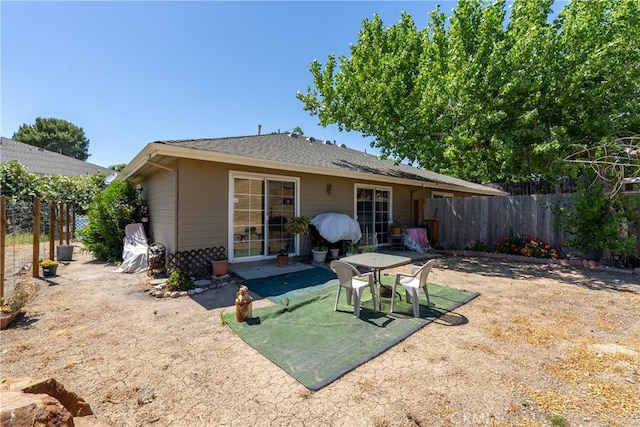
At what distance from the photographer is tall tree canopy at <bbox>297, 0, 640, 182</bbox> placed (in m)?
6.74

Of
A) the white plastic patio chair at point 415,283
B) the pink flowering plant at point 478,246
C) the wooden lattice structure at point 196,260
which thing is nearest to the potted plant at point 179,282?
the wooden lattice structure at point 196,260

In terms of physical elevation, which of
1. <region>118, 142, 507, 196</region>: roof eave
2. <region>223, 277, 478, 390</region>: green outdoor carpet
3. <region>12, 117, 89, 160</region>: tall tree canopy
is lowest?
<region>223, 277, 478, 390</region>: green outdoor carpet

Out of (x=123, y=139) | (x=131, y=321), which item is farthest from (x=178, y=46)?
(x=123, y=139)

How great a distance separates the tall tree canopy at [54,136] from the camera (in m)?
28.0

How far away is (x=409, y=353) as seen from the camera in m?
2.89

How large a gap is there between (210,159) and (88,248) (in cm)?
587

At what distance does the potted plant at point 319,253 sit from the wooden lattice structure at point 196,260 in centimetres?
223

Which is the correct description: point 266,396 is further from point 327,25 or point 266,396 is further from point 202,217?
point 327,25

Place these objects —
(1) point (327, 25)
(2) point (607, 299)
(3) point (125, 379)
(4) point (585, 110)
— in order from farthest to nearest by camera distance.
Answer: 1. (1) point (327, 25)
2. (4) point (585, 110)
3. (2) point (607, 299)
4. (3) point (125, 379)

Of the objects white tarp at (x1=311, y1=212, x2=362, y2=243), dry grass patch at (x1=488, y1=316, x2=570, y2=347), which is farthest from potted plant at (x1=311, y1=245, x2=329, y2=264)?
dry grass patch at (x1=488, y1=316, x2=570, y2=347)

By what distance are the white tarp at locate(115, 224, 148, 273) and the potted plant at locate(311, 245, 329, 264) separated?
408cm

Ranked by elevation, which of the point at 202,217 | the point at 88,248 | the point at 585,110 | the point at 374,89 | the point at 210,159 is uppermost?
the point at 374,89

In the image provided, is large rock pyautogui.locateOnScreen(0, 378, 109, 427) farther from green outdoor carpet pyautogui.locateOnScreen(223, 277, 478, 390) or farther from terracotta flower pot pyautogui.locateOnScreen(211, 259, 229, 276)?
terracotta flower pot pyautogui.locateOnScreen(211, 259, 229, 276)

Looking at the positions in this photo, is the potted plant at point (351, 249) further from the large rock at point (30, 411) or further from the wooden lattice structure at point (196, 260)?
the large rock at point (30, 411)
